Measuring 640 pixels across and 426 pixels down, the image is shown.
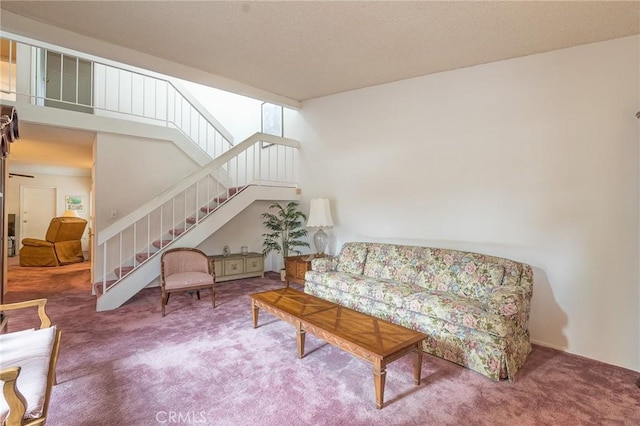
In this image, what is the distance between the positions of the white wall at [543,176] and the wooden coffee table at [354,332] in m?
1.69

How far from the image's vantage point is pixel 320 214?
4.64 metres

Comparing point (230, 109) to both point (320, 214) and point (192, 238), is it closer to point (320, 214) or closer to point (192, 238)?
point (192, 238)

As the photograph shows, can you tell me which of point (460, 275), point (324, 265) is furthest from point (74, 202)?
point (460, 275)

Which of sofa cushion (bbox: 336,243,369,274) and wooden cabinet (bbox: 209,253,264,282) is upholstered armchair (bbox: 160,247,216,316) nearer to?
wooden cabinet (bbox: 209,253,264,282)

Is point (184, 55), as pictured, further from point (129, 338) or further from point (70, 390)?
point (70, 390)

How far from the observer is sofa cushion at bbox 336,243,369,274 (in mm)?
3963

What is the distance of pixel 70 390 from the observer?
209cm

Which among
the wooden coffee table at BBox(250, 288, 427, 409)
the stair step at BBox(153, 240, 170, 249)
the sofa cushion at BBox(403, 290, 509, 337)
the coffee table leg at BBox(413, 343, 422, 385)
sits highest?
the stair step at BBox(153, 240, 170, 249)

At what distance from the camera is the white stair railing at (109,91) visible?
4.57 metres

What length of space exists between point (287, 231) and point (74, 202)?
6888 mm

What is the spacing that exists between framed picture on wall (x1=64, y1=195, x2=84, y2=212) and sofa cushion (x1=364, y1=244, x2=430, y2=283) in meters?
8.76

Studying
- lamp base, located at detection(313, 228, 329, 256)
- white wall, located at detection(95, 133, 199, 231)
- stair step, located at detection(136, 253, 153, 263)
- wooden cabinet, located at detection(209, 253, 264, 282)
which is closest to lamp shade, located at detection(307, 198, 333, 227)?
lamp base, located at detection(313, 228, 329, 256)

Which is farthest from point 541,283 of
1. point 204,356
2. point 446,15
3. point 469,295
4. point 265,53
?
point 265,53

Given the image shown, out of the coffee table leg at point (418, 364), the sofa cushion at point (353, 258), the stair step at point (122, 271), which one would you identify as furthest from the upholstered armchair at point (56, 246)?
the coffee table leg at point (418, 364)
